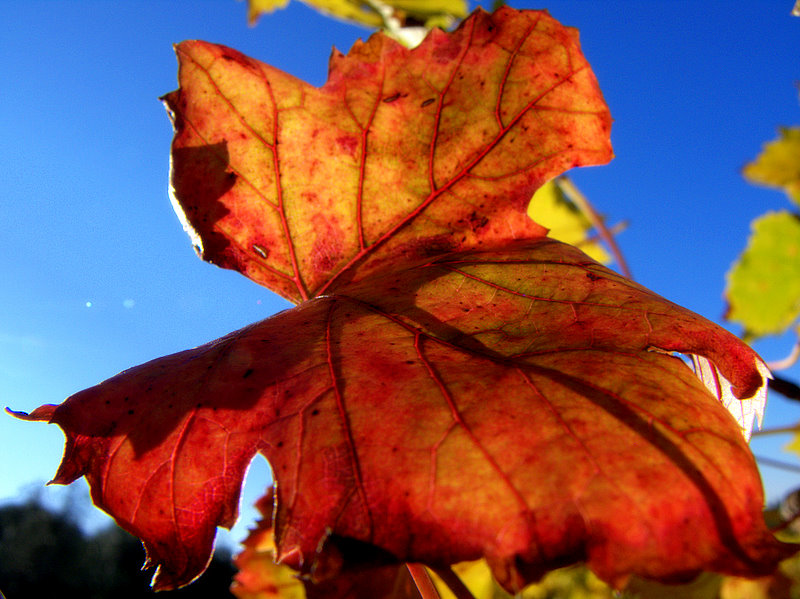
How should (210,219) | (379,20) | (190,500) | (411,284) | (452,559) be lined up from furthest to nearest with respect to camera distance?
(379,20) < (210,219) < (411,284) < (190,500) < (452,559)

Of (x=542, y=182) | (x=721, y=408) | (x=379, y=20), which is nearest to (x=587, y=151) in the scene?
(x=542, y=182)

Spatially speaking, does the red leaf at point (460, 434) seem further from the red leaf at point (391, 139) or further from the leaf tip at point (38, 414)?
the red leaf at point (391, 139)

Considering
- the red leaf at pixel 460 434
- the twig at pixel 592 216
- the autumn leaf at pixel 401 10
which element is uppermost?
the autumn leaf at pixel 401 10

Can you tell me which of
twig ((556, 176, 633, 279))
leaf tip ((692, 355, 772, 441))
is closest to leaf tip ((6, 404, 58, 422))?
leaf tip ((692, 355, 772, 441))

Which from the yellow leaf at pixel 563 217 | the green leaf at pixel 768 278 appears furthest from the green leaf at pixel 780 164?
the yellow leaf at pixel 563 217

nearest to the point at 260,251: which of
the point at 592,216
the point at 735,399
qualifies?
the point at 735,399

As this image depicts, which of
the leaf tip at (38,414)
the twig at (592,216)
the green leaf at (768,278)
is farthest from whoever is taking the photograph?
the green leaf at (768,278)

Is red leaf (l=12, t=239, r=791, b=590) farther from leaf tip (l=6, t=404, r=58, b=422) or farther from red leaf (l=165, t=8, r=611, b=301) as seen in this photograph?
red leaf (l=165, t=8, r=611, b=301)

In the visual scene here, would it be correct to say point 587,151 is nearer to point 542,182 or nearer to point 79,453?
point 542,182
